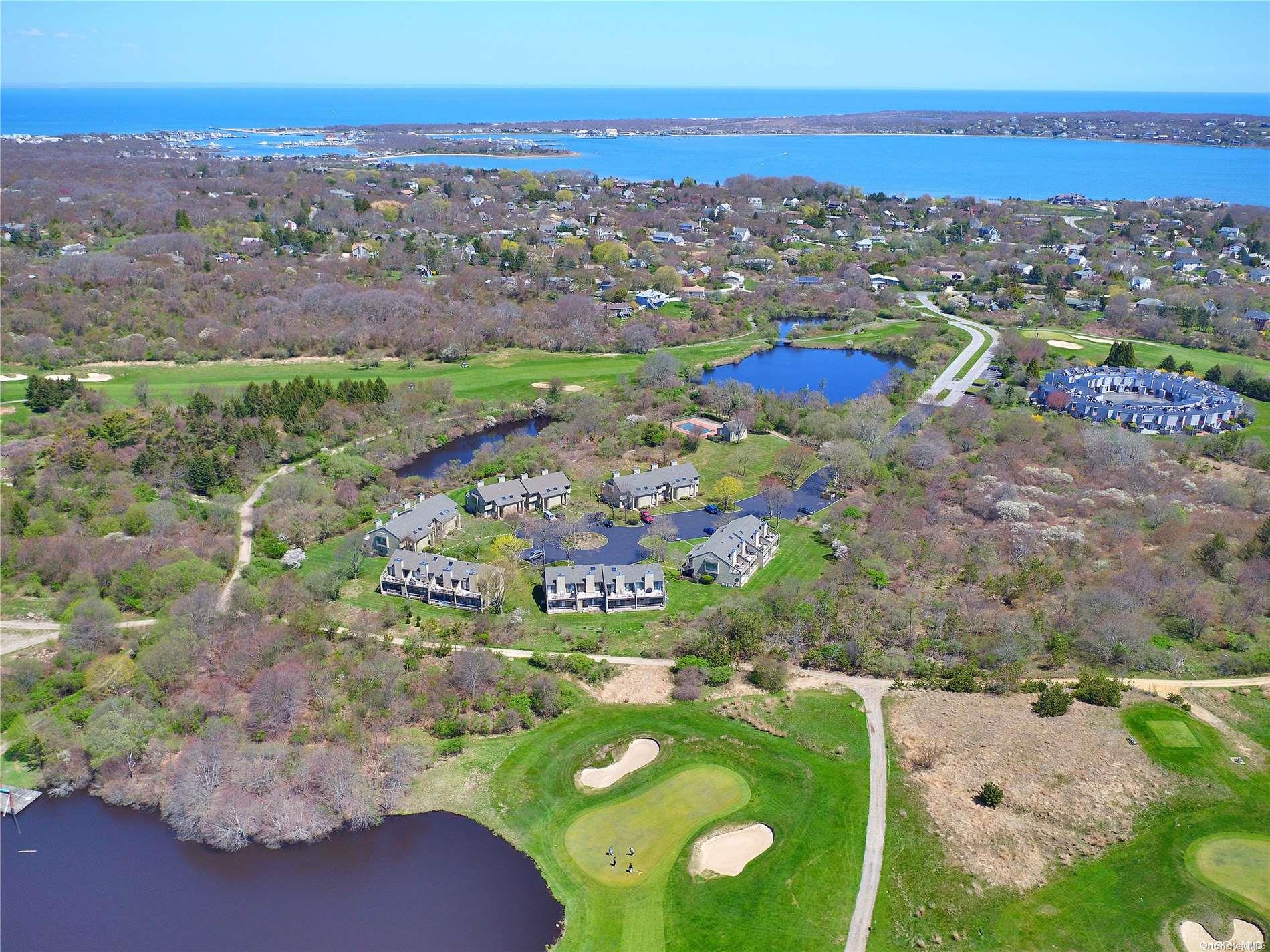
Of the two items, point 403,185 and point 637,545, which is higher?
point 403,185

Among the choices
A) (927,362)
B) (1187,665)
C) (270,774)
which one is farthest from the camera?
(927,362)

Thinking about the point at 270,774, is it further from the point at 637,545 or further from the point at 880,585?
the point at 880,585


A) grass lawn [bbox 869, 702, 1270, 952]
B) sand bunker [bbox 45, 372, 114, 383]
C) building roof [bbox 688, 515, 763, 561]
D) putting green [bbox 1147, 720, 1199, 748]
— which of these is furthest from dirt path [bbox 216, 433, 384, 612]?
putting green [bbox 1147, 720, 1199, 748]

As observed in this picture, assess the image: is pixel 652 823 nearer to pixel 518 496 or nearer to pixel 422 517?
pixel 422 517

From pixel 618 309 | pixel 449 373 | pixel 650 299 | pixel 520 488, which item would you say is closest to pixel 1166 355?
pixel 650 299

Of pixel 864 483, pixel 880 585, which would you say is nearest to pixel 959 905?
pixel 880 585

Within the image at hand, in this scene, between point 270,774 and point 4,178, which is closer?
point 270,774

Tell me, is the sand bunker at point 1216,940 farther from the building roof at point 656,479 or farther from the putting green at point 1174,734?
the building roof at point 656,479
